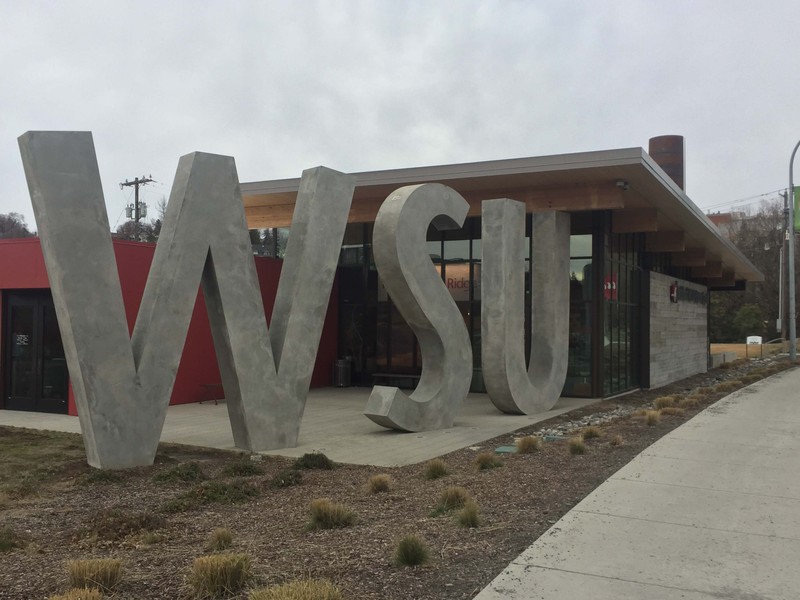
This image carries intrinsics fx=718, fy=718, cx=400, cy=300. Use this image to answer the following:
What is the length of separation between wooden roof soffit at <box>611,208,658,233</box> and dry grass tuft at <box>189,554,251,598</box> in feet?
52.1

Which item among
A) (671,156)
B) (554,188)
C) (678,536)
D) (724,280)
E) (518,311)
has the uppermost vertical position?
(671,156)

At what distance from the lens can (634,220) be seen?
60.4ft

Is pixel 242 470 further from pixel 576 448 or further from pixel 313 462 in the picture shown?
pixel 576 448

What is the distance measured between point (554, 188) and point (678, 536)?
12125 millimetres

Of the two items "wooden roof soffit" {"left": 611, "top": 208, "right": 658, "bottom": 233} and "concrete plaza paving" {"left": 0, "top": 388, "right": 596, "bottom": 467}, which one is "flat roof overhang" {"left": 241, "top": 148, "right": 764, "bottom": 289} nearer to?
"wooden roof soffit" {"left": 611, "top": 208, "right": 658, "bottom": 233}

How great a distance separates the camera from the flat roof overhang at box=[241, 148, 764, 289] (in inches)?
578

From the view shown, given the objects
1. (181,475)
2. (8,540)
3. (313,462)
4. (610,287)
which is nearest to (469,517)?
(8,540)

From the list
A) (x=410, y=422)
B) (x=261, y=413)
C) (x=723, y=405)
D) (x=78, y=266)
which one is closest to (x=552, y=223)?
(x=723, y=405)

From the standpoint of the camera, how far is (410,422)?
1155 centimetres

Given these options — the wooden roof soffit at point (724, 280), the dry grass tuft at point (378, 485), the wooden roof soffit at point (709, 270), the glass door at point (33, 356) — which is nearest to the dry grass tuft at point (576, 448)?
the dry grass tuft at point (378, 485)

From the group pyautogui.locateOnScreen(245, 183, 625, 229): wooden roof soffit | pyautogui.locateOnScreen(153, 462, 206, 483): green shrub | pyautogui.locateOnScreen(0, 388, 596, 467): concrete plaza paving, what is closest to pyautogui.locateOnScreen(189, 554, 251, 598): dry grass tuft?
pyautogui.locateOnScreen(153, 462, 206, 483): green shrub

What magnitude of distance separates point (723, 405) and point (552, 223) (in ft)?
16.6

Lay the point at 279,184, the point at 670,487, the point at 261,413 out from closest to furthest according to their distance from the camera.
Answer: the point at 670,487
the point at 261,413
the point at 279,184

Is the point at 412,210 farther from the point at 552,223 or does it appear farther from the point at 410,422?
the point at 552,223
